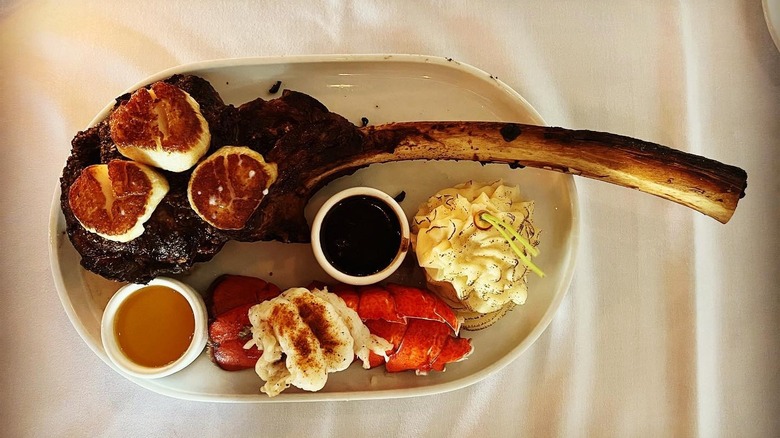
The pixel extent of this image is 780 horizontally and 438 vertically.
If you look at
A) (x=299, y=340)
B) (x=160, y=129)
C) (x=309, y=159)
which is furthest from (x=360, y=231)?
(x=160, y=129)

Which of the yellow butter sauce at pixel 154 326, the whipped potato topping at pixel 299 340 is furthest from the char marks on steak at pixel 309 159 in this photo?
the whipped potato topping at pixel 299 340

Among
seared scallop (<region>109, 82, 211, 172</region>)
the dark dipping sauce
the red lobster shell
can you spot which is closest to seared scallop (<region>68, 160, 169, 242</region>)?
seared scallop (<region>109, 82, 211, 172</region>)

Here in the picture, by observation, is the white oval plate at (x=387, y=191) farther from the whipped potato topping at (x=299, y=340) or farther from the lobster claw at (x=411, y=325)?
the whipped potato topping at (x=299, y=340)

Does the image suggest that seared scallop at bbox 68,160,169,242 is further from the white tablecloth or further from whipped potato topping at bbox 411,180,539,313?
whipped potato topping at bbox 411,180,539,313

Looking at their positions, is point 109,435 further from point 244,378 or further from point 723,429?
point 723,429

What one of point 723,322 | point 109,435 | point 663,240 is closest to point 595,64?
point 663,240
